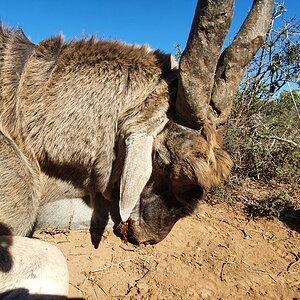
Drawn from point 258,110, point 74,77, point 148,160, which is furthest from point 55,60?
point 258,110

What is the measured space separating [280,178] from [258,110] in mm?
1218

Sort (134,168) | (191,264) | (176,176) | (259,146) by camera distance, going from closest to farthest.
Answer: (134,168) → (176,176) → (191,264) → (259,146)

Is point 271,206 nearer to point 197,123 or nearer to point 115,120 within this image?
point 197,123

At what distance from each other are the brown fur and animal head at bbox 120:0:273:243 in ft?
0.04

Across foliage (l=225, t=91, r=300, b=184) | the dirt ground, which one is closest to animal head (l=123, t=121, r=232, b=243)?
the dirt ground

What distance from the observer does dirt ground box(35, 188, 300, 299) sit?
3.38 m

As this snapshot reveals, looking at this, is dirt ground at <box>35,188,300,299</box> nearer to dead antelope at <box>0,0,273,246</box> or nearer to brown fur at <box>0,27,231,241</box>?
dead antelope at <box>0,0,273,246</box>

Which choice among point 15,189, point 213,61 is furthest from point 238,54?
point 15,189

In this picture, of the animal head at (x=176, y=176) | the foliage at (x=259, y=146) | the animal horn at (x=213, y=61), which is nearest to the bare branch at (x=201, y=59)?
the animal horn at (x=213, y=61)

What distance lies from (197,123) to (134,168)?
23.0 inches

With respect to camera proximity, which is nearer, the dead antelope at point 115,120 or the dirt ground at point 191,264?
the dead antelope at point 115,120

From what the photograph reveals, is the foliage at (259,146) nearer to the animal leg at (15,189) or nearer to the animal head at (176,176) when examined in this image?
the animal head at (176,176)

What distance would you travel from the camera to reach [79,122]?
284cm

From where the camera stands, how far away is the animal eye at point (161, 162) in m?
2.86
